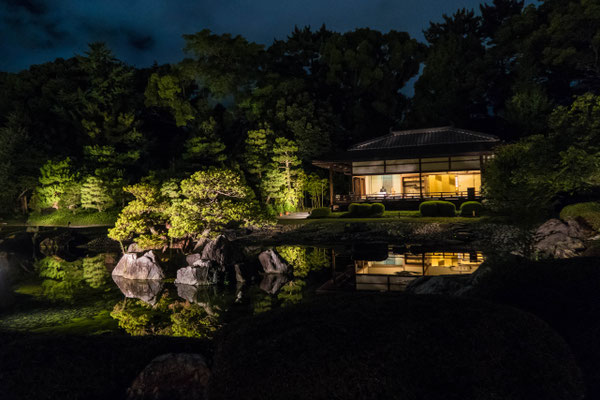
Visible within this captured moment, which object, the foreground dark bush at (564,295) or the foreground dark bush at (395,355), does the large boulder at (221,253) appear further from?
the foreground dark bush at (395,355)

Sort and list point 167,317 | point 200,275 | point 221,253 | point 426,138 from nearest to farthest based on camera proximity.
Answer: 1. point 167,317
2. point 200,275
3. point 221,253
4. point 426,138

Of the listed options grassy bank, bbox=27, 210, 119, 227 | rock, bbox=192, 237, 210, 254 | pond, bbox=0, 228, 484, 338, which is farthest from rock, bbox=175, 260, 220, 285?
grassy bank, bbox=27, 210, 119, 227

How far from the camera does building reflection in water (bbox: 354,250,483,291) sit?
332 inches

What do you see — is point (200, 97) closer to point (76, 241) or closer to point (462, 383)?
point (76, 241)

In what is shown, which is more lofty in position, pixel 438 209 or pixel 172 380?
pixel 438 209

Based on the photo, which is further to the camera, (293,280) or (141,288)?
(293,280)

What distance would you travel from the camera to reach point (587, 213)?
1273cm

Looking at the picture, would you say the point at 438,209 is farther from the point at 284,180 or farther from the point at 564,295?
the point at 564,295

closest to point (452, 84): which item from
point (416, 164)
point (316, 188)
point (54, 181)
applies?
point (416, 164)

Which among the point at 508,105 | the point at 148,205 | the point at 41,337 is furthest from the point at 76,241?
the point at 508,105

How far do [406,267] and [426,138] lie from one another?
18472 millimetres

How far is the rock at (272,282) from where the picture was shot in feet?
27.8

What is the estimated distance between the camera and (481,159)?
21.7 meters

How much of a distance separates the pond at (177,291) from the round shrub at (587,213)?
4.31m
